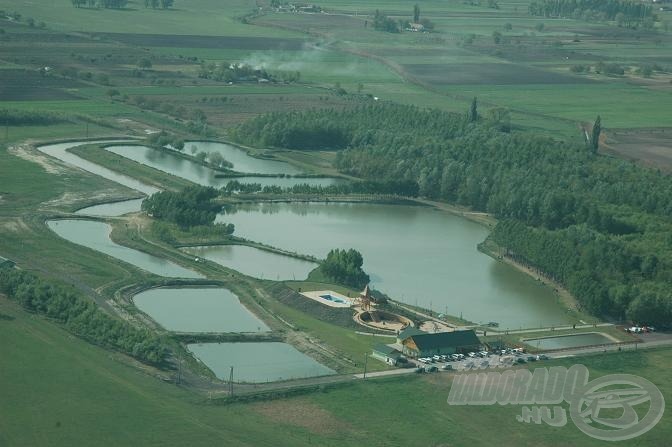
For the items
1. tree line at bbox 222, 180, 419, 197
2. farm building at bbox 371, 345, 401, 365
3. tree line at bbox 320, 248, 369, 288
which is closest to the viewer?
farm building at bbox 371, 345, 401, 365

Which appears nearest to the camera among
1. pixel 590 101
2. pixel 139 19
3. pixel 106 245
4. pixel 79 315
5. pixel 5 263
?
pixel 79 315

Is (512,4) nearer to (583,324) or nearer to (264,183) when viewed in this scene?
(264,183)

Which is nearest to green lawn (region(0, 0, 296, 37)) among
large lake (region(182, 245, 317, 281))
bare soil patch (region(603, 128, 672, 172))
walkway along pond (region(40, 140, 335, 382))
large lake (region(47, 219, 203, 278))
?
bare soil patch (region(603, 128, 672, 172))

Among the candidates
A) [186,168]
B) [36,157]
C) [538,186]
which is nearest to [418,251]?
[538,186]

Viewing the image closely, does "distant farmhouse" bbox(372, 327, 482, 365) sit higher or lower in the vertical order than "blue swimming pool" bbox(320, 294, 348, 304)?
higher

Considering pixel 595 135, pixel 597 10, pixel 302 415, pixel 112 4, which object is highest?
pixel 597 10

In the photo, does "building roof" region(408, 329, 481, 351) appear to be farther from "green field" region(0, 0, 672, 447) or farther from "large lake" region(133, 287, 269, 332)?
"large lake" region(133, 287, 269, 332)

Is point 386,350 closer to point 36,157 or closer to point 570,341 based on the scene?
point 570,341

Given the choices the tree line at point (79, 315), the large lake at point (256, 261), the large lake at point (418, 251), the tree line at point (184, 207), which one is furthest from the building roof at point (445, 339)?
the tree line at point (184, 207)
